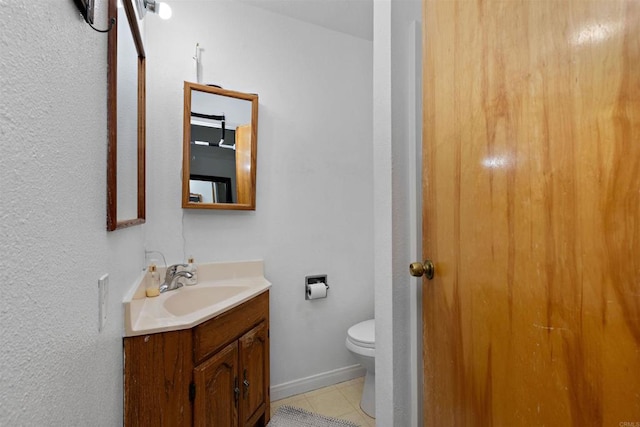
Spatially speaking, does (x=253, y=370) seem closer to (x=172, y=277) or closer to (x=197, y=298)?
(x=197, y=298)

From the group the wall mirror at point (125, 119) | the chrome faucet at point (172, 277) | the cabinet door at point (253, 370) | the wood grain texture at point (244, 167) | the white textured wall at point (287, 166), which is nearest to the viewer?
the wall mirror at point (125, 119)

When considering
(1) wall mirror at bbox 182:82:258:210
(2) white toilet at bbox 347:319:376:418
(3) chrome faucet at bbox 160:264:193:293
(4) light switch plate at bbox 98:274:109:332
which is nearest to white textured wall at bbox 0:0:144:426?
(4) light switch plate at bbox 98:274:109:332

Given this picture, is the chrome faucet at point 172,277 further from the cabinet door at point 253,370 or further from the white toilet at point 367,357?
the white toilet at point 367,357

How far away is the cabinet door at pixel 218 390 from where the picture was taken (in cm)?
104

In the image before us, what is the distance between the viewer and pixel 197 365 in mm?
1039

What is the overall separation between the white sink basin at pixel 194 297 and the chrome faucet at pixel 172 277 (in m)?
0.04

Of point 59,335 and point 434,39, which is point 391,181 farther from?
point 59,335

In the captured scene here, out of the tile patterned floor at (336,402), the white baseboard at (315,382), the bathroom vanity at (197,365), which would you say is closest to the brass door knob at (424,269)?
the bathroom vanity at (197,365)

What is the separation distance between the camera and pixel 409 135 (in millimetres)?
996

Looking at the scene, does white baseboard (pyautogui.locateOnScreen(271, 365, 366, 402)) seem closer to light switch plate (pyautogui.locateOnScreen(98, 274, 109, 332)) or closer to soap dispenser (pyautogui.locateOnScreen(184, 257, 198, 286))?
soap dispenser (pyautogui.locateOnScreen(184, 257, 198, 286))

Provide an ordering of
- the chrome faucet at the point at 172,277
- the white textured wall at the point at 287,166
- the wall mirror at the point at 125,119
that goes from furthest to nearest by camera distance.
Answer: the white textured wall at the point at 287,166 < the chrome faucet at the point at 172,277 < the wall mirror at the point at 125,119

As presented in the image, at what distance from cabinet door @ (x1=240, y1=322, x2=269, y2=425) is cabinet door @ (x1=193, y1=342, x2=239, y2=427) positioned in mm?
58

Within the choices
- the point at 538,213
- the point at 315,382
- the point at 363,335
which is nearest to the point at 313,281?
the point at 363,335

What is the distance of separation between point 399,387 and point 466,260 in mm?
582
